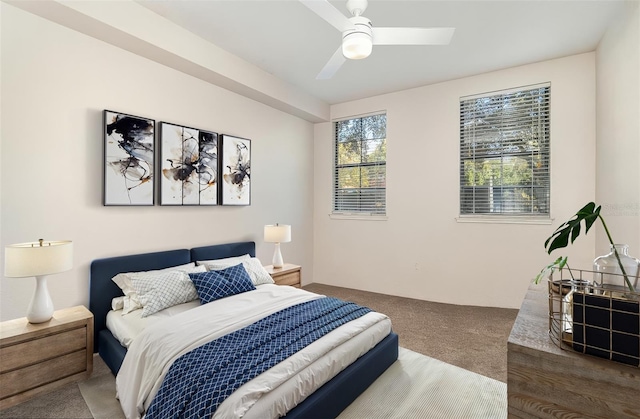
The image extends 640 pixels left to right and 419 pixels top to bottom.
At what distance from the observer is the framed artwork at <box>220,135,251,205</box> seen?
3.69 m

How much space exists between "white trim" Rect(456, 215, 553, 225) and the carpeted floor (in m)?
1.09

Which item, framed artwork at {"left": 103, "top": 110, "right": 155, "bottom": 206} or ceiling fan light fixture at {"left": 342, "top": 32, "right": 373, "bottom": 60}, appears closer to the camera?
ceiling fan light fixture at {"left": 342, "top": 32, "right": 373, "bottom": 60}

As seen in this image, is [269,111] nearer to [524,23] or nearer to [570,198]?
[524,23]

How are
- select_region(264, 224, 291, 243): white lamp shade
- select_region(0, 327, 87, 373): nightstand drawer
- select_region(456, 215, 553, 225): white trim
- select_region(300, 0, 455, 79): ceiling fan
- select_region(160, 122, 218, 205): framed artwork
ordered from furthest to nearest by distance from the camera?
select_region(264, 224, 291, 243): white lamp shade, select_region(456, 215, 553, 225): white trim, select_region(160, 122, 218, 205): framed artwork, select_region(300, 0, 455, 79): ceiling fan, select_region(0, 327, 87, 373): nightstand drawer

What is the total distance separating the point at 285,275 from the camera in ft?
12.6

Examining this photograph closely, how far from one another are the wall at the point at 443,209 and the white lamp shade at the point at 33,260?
3.67m

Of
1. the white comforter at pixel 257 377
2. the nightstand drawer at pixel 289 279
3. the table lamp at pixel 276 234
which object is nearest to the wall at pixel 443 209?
the nightstand drawer at pixel 289 279

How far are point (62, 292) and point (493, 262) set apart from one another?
4.52 m

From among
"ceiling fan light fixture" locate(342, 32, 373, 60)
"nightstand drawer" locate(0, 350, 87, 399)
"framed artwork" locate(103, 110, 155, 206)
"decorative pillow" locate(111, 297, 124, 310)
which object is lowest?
"nightstand drawer" locate(0, 350, 87, 399)

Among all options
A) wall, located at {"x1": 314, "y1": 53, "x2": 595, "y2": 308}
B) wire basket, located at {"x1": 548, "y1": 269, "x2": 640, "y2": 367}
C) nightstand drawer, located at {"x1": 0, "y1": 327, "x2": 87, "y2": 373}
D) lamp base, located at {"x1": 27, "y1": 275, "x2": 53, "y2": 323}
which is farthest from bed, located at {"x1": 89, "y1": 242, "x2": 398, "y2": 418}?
wall, located at {"x1": 314, "y1": 53, "x2": 595, "y2": 308}

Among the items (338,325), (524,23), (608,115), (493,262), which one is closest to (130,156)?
(338,325)

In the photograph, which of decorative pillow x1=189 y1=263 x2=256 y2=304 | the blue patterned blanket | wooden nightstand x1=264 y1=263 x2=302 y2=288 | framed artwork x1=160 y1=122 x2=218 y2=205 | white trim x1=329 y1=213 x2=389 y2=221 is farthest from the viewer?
white trim x1=329 y1=213 x2=389 y2=221

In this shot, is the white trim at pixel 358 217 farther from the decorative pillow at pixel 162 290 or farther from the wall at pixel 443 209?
the decorative pillow at pixel 162 290

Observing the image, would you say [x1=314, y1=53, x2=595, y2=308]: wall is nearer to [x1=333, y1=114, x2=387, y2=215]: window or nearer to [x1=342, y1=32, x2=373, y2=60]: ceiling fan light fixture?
[x1=333, y1=114, x2=387, y2=215]: window
